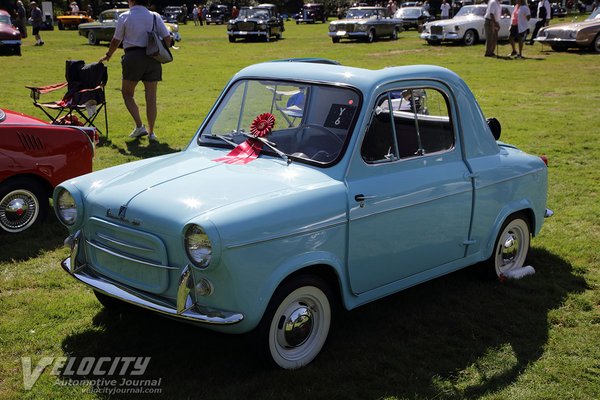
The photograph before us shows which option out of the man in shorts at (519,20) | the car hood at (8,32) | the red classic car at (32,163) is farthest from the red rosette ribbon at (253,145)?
the car hood at (8,32)

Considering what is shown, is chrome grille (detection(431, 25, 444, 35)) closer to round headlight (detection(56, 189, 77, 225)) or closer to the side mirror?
the side mirror

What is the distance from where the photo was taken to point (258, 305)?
12.0 ft

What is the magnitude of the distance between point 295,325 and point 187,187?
3.39ft

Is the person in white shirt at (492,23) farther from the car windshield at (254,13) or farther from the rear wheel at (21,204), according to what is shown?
the rear wheel at (21,204)

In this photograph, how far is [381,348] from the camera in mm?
4359

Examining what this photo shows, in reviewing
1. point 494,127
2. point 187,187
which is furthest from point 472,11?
point 187,187

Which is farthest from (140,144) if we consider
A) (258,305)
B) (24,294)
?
(258,305)

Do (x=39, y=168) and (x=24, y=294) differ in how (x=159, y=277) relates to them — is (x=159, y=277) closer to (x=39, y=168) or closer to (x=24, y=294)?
(x=24, y=294)

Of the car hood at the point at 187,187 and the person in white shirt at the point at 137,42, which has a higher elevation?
the person in white shirt at the point at 137,42

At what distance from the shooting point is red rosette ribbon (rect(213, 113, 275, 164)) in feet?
15.2

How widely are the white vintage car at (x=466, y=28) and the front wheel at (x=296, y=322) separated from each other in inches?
945

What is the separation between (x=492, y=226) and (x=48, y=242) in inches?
Result: 151

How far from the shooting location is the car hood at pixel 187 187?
3.83 metres

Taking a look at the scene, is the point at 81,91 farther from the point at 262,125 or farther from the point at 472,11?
the point at 472,11
